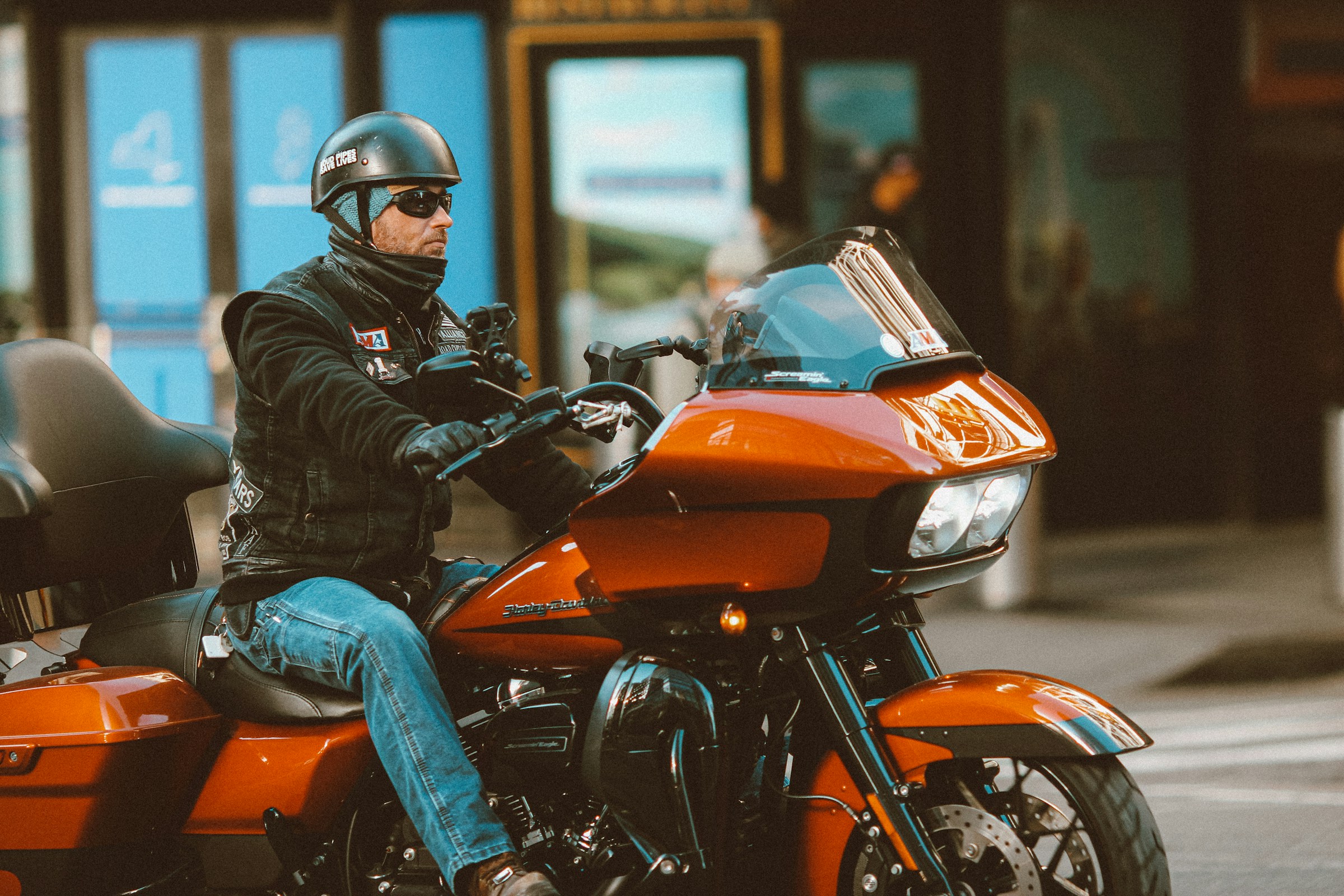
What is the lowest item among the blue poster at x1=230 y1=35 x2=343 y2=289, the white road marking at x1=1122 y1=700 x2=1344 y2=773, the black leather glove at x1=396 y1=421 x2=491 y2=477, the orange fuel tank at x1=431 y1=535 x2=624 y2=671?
the white road marking at x1=1122 y1=700 x2=1344 y2=773

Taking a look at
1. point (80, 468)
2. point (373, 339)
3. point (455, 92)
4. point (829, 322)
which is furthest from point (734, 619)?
point (455, 92)

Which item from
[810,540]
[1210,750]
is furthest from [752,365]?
[1210,750]

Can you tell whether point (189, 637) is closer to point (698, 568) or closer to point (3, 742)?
point (3, 742)

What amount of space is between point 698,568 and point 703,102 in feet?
26.1

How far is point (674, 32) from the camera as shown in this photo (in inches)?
416

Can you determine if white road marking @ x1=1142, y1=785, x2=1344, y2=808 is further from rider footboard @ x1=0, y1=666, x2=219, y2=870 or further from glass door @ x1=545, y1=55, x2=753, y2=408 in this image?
glass door @ x1=545, y1=55, x2=753, y2=408

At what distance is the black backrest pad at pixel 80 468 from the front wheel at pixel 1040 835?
200 cm

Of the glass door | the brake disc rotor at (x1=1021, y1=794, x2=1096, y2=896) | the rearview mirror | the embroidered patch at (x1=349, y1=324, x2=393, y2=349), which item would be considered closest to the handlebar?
the rearview mirror

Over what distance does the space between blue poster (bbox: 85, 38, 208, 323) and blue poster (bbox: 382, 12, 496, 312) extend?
1.41 m

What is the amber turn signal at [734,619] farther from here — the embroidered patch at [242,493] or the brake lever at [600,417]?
the embroidered patch at [242,493]

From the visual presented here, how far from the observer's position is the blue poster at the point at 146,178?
10.8 meters

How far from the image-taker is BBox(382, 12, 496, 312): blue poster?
1067cm

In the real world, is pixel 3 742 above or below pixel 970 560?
below

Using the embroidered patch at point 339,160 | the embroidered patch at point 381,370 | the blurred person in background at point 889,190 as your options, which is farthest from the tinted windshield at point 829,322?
the blurred person in background at point 889,190
